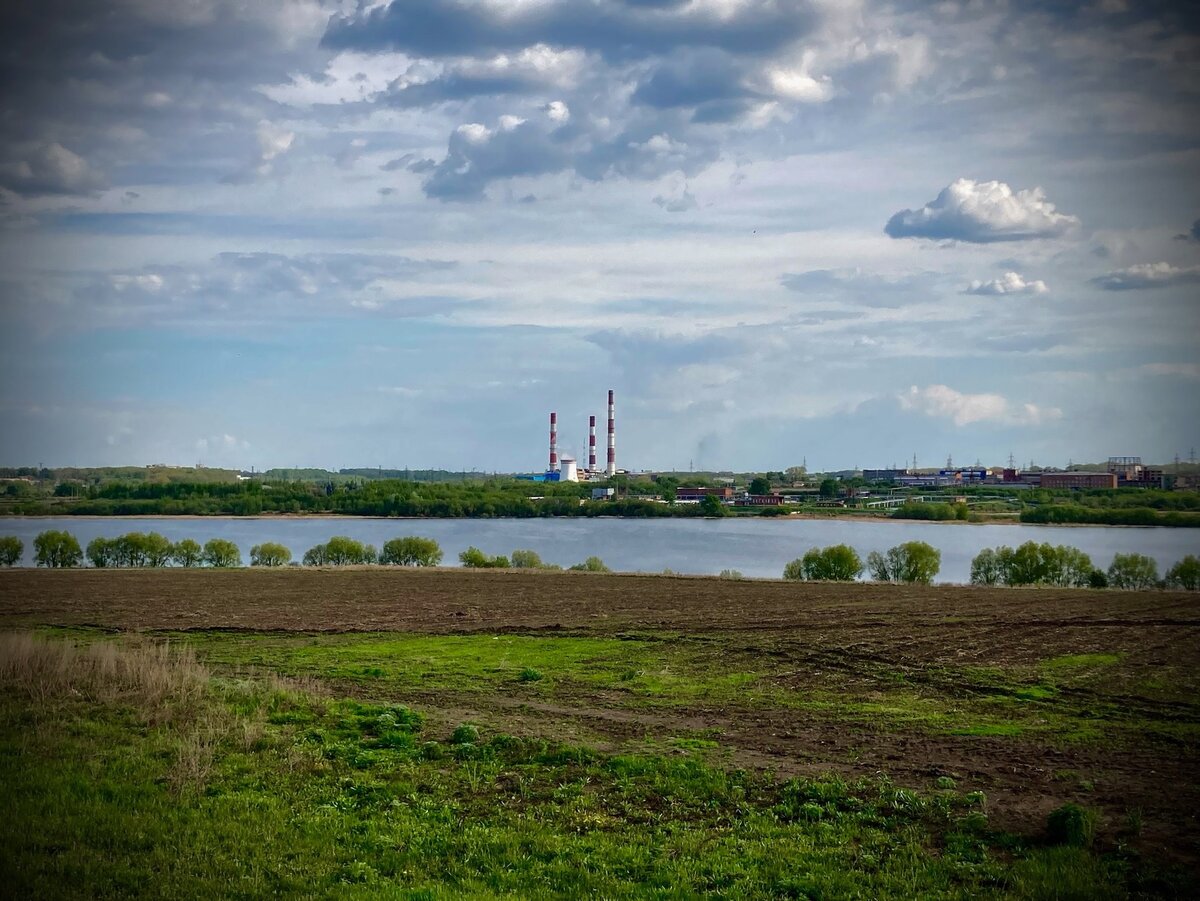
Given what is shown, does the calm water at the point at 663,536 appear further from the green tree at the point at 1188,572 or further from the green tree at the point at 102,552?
the green tree at the point at 102,552

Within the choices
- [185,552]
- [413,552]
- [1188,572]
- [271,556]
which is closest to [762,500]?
[413,552]

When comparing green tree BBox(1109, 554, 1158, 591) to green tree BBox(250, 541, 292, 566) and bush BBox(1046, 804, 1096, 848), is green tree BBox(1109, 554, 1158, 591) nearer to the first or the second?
bush BBox(1046, 804, 1096, 848)

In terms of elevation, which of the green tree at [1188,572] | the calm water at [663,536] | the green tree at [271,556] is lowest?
the calm water at [663,536]

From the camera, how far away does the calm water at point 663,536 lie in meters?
58.8

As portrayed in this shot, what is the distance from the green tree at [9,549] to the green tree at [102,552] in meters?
3.61

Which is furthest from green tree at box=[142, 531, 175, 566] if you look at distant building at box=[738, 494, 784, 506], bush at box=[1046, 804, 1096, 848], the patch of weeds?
distant building at box=[738, 494, 784, 506]

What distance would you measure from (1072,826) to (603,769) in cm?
465

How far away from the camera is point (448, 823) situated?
8.50 m

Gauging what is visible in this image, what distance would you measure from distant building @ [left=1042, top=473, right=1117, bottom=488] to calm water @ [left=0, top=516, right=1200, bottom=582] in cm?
312

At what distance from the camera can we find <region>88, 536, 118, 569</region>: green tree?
52.3 meters

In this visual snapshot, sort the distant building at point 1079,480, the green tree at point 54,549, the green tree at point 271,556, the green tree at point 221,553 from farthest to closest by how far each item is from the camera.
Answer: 1. the green tree at point 271,556
2. the green tree at point 221,553
3. the green tree at point 54,549
4. the distant building at point 1079,480

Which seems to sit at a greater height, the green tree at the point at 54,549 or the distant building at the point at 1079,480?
the distant building at the point at 1079,480

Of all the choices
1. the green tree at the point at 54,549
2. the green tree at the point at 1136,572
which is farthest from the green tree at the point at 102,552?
the green tree at the point at 1136,572

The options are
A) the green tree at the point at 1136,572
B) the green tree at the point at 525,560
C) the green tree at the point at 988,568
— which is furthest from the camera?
the green tree at the point at 525,560
